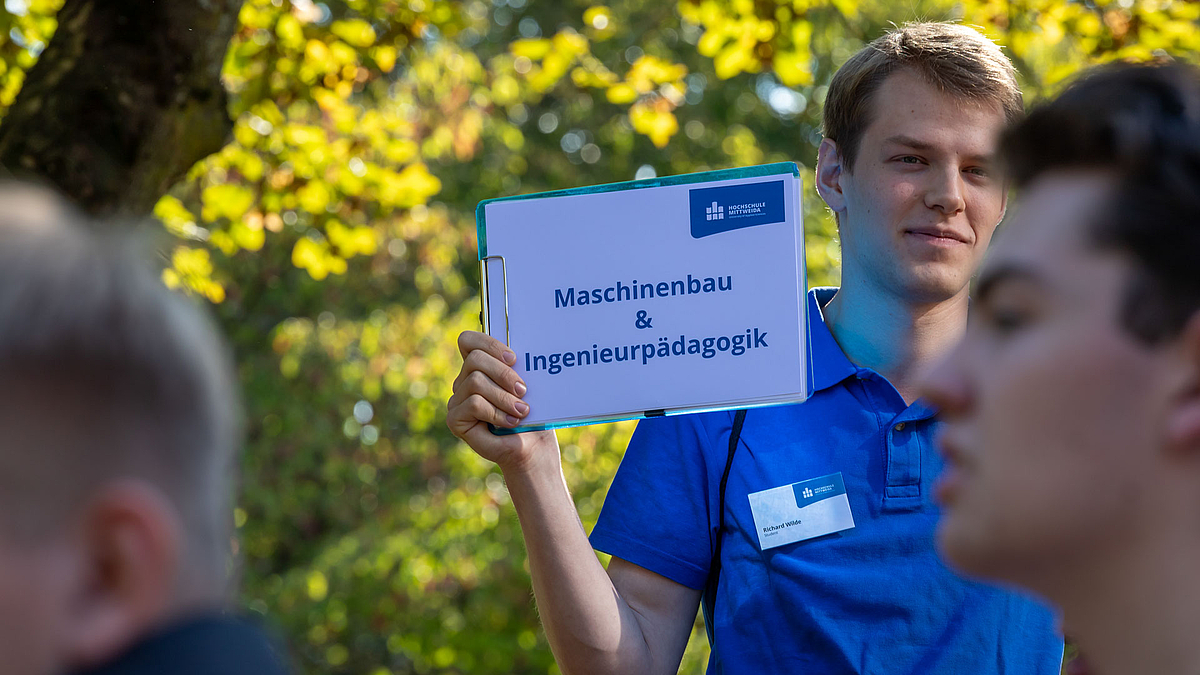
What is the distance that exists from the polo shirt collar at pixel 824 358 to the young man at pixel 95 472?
1.39m

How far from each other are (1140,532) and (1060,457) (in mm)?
106

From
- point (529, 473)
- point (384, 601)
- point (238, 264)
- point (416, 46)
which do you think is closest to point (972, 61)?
point (529, 473)

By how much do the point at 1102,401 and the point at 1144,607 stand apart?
0.71 ft

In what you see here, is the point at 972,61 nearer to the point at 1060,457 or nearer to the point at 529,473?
the point at 529,473

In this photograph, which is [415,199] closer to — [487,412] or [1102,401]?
[487,412]

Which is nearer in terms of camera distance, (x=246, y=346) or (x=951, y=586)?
(x=951, y=586)

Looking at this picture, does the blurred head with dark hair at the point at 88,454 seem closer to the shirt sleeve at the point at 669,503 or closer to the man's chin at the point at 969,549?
the man's chin at the point at 969,549

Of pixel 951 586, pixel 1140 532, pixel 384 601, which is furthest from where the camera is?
pixel 384 601

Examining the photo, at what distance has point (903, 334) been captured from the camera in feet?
7.58

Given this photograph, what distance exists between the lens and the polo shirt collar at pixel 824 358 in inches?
90.0

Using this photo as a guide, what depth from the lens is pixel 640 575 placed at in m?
2.32

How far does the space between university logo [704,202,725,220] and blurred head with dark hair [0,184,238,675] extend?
1278mm

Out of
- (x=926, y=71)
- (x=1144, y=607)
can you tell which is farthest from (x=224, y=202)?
(x=1144, y=607)

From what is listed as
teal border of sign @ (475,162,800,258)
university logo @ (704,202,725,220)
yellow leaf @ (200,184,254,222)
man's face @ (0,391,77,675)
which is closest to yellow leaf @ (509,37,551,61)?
yellow leaf @ (200,184,254,222)
